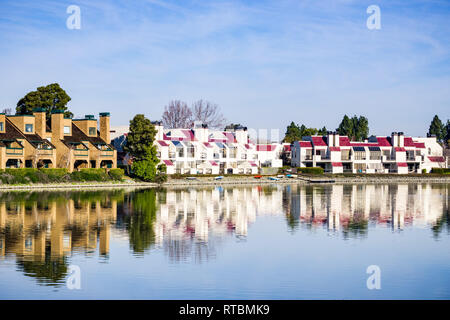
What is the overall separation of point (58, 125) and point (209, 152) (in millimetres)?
28170

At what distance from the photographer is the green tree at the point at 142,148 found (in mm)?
79750

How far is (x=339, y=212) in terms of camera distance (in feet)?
147

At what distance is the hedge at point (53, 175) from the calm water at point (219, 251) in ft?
61.2

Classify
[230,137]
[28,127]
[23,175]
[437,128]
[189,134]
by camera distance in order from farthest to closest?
[437,128] < [230,137] < [189,134] < [28,127] < [23,175]

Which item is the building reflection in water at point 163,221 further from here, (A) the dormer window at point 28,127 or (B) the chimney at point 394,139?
(B) the chimney at point 394,139

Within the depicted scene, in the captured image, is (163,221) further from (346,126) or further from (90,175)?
(346,126)

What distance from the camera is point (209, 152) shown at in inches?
3814

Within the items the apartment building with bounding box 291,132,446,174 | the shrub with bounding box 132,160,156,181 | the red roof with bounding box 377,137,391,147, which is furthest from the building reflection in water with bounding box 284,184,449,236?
the red roof with bounding box 377,137,391,147

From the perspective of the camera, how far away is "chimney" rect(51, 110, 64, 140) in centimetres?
7588

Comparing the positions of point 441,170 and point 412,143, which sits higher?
point 412,143

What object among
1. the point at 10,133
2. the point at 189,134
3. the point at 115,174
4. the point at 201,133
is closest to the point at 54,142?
the point at 10,133
